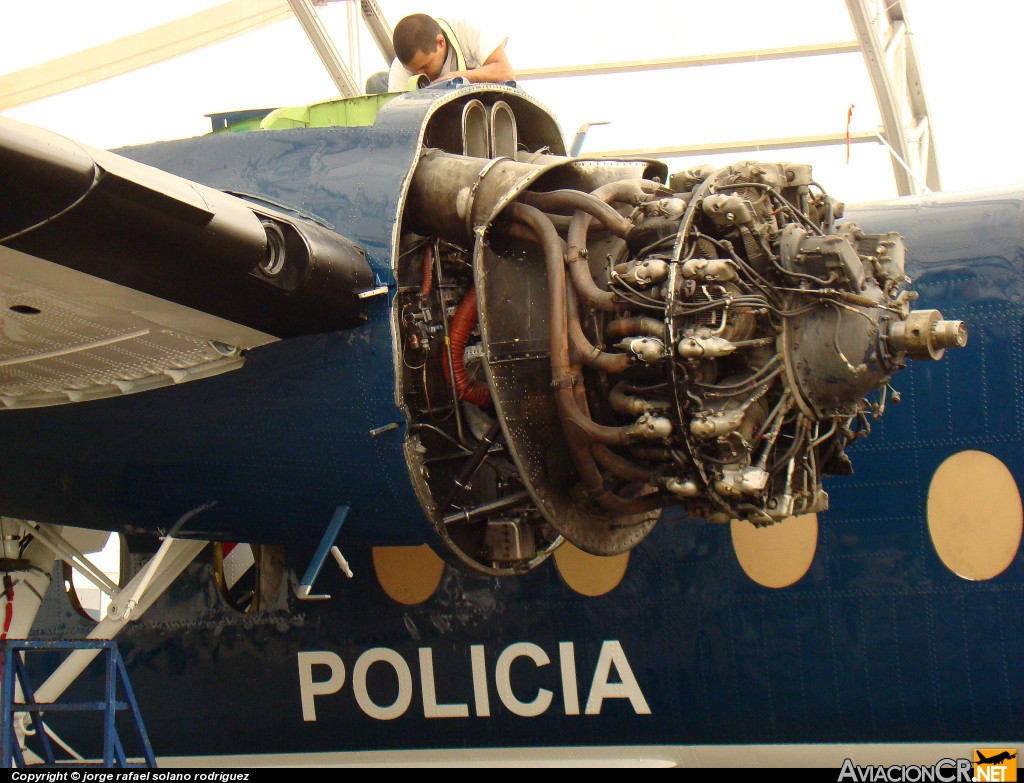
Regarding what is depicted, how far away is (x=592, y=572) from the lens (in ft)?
28.9

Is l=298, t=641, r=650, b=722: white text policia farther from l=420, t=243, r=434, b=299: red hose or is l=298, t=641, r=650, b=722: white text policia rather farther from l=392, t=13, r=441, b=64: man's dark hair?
l=392, t=13, r=441, b=64: man's dark hair

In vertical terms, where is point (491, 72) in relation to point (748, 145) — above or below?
below

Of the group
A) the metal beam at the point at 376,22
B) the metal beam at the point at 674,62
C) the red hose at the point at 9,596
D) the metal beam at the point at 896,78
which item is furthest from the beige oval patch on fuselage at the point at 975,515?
the metal beam at the point at 674,62

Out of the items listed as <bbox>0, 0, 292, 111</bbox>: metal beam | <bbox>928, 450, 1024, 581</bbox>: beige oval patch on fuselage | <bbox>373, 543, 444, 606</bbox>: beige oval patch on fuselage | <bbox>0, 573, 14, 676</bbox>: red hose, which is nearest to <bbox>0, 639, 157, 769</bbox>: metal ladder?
<bbox>0, 573, 14, 676</bbox>: red hose

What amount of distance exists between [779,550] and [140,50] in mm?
16973

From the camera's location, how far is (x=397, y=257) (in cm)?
671

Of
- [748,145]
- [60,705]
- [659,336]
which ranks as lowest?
[60,705]

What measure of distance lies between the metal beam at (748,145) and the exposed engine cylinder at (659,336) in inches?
622

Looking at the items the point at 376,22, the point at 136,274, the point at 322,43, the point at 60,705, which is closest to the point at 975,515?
the point at 136,274

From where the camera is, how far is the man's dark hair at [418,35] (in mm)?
Answer: 8016

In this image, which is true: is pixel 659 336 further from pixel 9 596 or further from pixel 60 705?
pixel 9 596

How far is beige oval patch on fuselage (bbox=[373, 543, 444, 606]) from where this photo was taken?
9.11m

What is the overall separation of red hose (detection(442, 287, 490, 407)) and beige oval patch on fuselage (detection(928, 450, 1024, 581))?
3.44 meters

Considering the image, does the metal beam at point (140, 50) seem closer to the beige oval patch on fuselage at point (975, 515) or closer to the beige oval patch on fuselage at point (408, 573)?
the beige oval patch on fuselage at point (408, 573)
